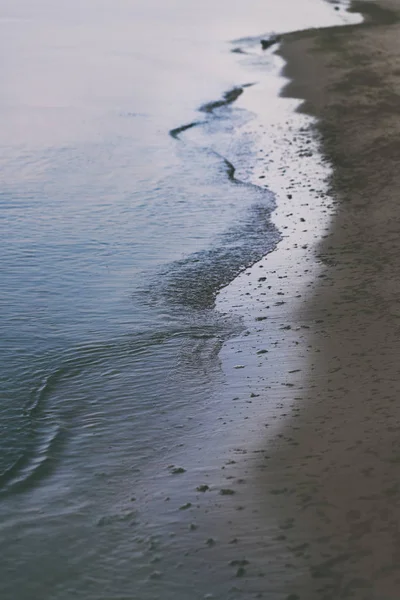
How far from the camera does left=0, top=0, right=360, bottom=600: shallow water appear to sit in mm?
4859

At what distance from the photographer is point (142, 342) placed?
7605 mm

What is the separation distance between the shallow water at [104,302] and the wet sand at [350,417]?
0.68 meters

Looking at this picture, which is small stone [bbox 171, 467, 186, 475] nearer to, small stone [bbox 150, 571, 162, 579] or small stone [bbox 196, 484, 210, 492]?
small stone [bbox 196, 484, 210, 492]

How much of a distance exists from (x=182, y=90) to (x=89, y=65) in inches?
216

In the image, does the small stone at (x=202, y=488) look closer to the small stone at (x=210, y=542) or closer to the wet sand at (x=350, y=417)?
the wet sand at (x=350, y=417)

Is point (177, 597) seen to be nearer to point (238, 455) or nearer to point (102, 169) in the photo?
point (238, 455)

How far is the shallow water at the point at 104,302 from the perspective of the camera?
4.86 m

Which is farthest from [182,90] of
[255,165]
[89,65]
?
[255,165]

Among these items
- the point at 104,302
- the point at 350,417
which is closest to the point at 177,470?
the point at 350,417

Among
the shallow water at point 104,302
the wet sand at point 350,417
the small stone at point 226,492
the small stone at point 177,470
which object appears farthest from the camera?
the small stone at point 177,470

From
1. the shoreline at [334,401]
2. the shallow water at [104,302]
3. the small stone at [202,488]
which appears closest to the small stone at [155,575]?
the shallow water at [104,302]

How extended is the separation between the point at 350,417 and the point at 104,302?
3.62 metres

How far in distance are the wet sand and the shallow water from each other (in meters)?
0.68

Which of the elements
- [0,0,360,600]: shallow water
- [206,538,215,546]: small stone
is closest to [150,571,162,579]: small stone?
[0,0,360,600]: shallow water
